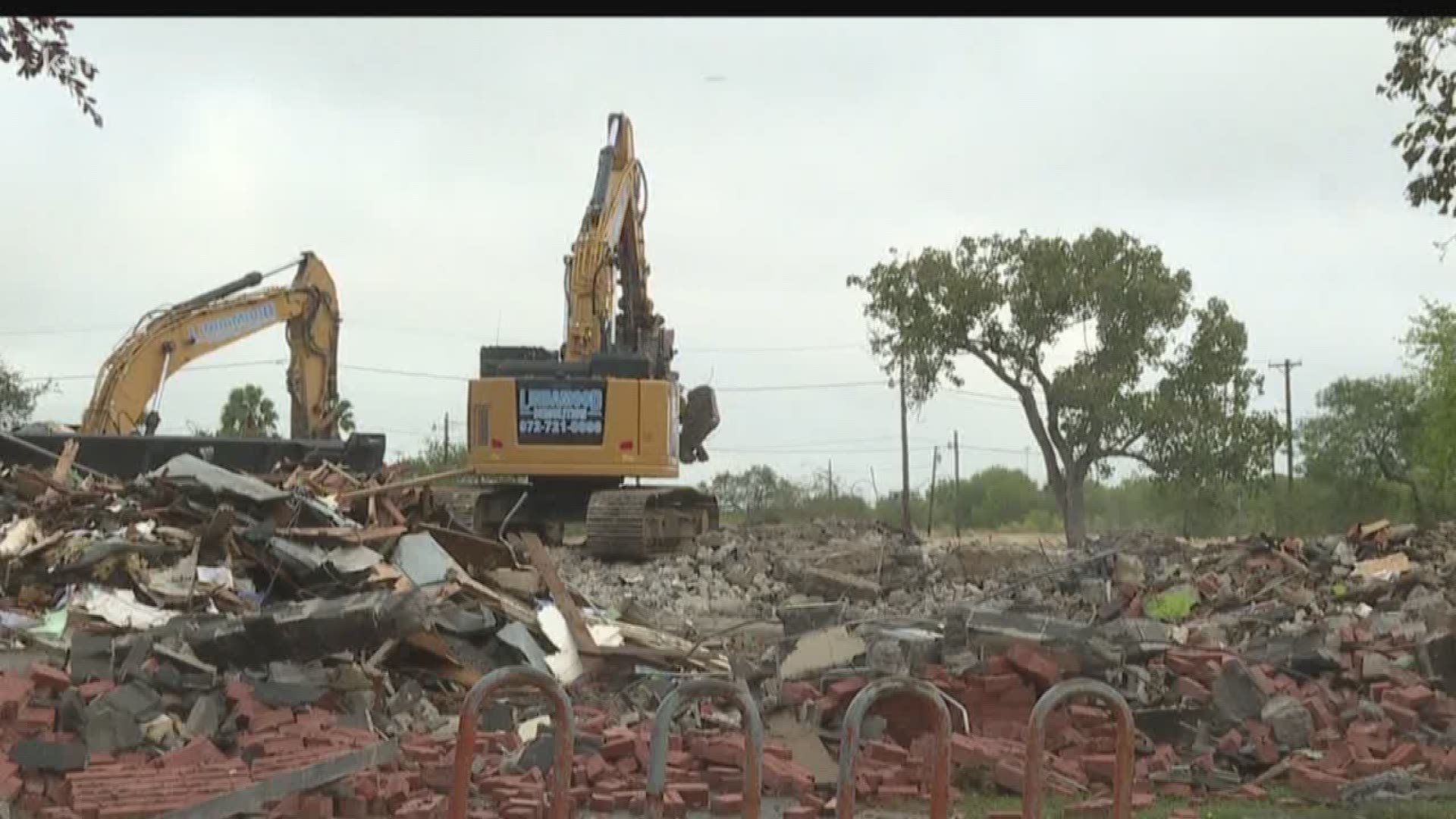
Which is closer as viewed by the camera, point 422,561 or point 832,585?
point 422,561

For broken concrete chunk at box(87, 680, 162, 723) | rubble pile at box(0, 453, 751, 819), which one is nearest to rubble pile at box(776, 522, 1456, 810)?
rubble pile at box(0, 453, 751, 819)

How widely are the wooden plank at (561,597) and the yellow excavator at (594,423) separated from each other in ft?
17.4

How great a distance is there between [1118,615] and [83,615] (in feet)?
31.2

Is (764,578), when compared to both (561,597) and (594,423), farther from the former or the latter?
(561,597)

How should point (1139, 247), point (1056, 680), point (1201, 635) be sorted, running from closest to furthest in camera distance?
point (1056, 680) → point (1201, 635) → point (1139, 247)

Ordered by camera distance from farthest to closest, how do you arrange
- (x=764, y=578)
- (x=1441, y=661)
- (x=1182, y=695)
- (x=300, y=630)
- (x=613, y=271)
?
1. (x=613, y=271)
2. (x=764, y=578)
3. (x=1441, y=661)
4. (x=1182, y=695)
5. (x=300, y=630)

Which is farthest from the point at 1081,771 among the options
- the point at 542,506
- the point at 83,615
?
the point at 542,506

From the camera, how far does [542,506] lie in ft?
79.3

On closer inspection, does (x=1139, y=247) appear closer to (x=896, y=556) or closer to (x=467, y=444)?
(x=896, y=556)

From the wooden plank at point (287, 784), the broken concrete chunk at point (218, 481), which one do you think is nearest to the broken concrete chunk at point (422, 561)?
the broken concrete chunk at point (218, 481)

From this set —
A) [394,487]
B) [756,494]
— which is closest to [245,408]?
[756,494]

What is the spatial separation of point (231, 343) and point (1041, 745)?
1868 cm

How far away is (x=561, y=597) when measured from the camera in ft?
47.5

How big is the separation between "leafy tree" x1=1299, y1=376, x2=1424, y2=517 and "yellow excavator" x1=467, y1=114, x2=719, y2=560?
37.1 m
